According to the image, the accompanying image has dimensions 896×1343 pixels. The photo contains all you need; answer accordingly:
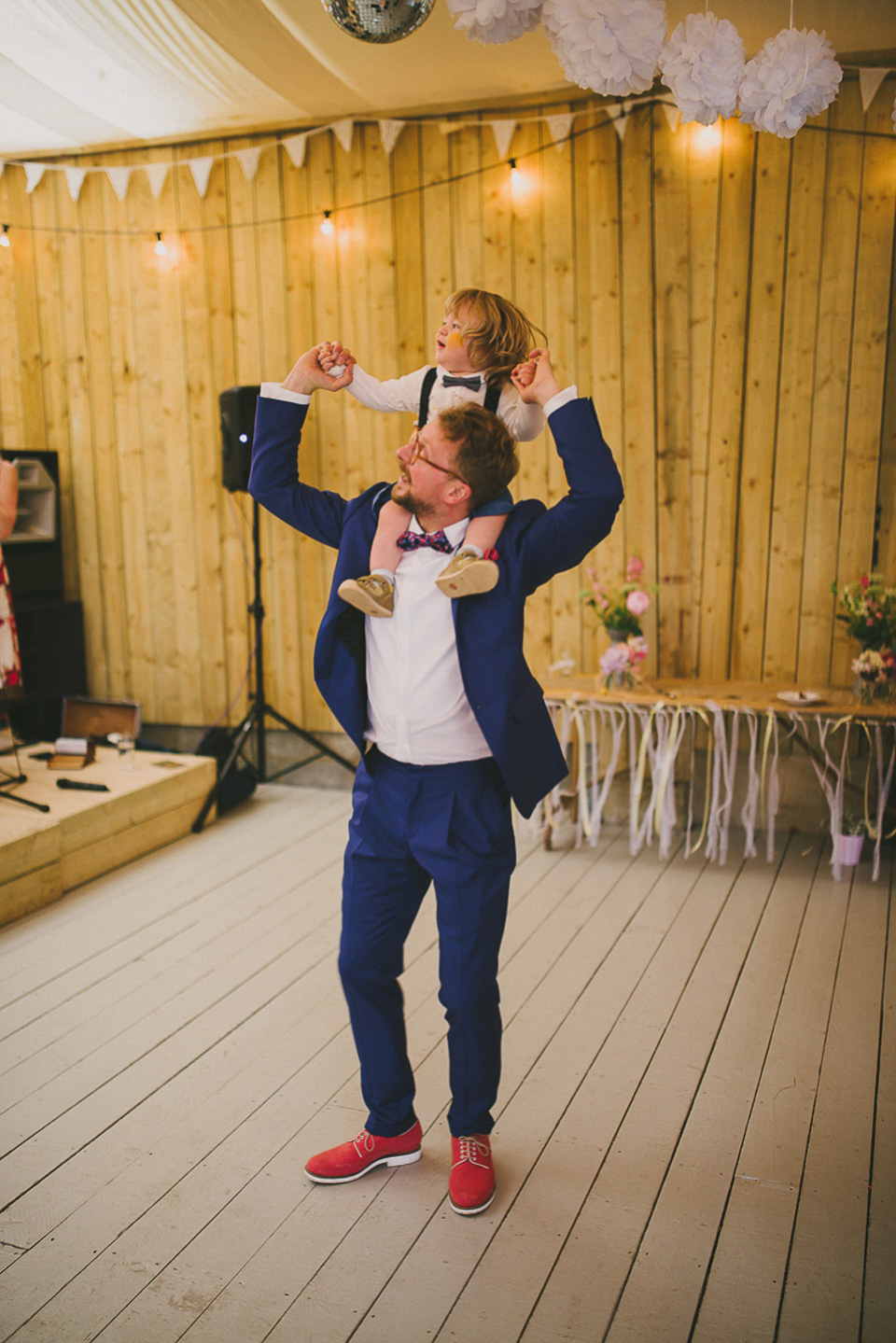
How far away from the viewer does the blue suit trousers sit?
211 centimetres

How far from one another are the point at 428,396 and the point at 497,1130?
1703 millimetres

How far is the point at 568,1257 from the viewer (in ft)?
6.66

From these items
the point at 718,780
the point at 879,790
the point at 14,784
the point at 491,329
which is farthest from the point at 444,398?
the point at 14,784

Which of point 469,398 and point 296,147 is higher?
point 296,147

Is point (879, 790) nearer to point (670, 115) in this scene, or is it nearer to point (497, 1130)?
point (497, 1130)

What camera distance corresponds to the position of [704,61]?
2205 millimetres

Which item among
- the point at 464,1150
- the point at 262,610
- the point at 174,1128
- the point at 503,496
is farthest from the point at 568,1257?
the point at 262,610

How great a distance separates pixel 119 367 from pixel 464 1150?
458 centimetres

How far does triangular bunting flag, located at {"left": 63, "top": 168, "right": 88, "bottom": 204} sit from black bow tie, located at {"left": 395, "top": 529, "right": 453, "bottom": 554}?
436cm

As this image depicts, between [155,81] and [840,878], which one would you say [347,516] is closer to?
[840,878]

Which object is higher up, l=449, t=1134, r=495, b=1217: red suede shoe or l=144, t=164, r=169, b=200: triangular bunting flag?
l=144, t=164, r=169, b=200: triangular bunting flag

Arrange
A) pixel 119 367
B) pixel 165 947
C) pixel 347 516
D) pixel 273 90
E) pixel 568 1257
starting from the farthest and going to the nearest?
pixel 119 367 → pixel 273 90 → pixel 165 947 → pixel 347 516 → pixel 568 1257

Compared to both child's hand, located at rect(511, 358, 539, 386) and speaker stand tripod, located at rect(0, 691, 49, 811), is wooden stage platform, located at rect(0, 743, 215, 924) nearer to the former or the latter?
speaker stand tripod, located at rect(0, 691, 49, 811)

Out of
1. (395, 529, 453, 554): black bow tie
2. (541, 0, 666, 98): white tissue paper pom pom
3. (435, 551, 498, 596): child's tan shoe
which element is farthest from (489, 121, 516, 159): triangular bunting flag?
(435, 551, 498, 596): child's tan shoe
